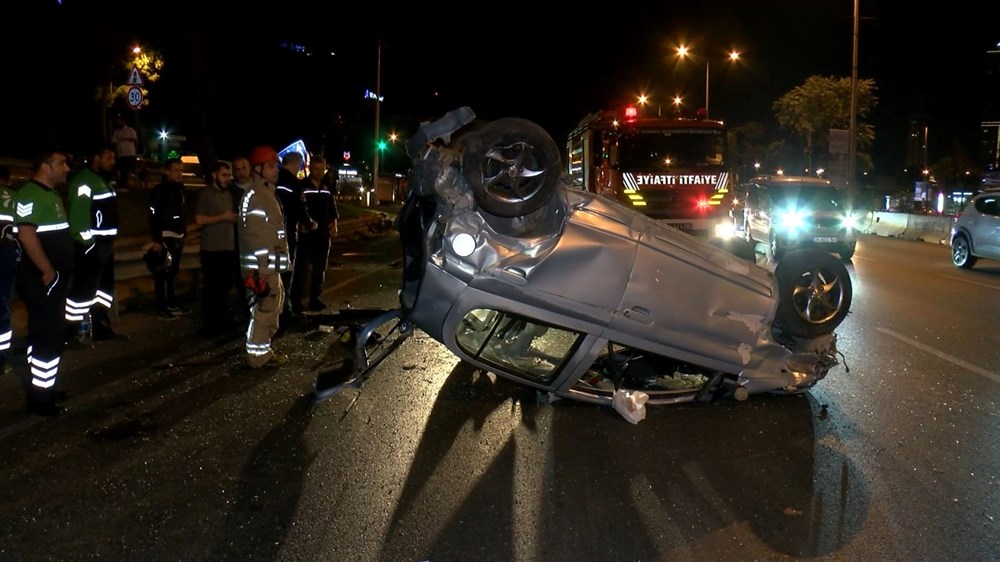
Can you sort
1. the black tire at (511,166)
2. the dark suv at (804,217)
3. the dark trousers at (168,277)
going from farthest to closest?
the dark suv at (804,217), the dark trousers at (168,277), the black tire at (511,166)

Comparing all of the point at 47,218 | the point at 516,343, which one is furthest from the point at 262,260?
the point at 516,343

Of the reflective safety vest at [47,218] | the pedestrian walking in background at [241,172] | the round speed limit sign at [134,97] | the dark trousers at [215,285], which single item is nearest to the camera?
the reflective safety vest at [47,218]

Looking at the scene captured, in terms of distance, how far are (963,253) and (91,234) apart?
14921mm

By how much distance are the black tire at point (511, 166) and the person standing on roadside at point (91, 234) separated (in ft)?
14.1

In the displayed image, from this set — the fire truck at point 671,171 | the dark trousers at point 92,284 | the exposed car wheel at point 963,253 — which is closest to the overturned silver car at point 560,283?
the dark trousers at point 92,284

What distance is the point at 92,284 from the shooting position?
7.62m

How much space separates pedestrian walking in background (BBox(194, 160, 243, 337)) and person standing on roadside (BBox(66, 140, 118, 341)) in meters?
0.80

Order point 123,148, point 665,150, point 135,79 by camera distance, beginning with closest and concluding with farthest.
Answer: point 135,79, point 665,150, point 123,148

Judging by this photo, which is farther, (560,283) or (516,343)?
(516,343)

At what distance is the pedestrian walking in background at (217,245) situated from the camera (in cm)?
830

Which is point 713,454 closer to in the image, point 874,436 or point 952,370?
point 874,436

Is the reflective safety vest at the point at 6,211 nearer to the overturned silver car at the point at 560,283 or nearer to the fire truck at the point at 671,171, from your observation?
the overturned silver car at the point at 560,283

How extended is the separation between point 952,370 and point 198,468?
597cm

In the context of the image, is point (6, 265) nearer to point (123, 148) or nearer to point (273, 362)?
point (273, 362)
